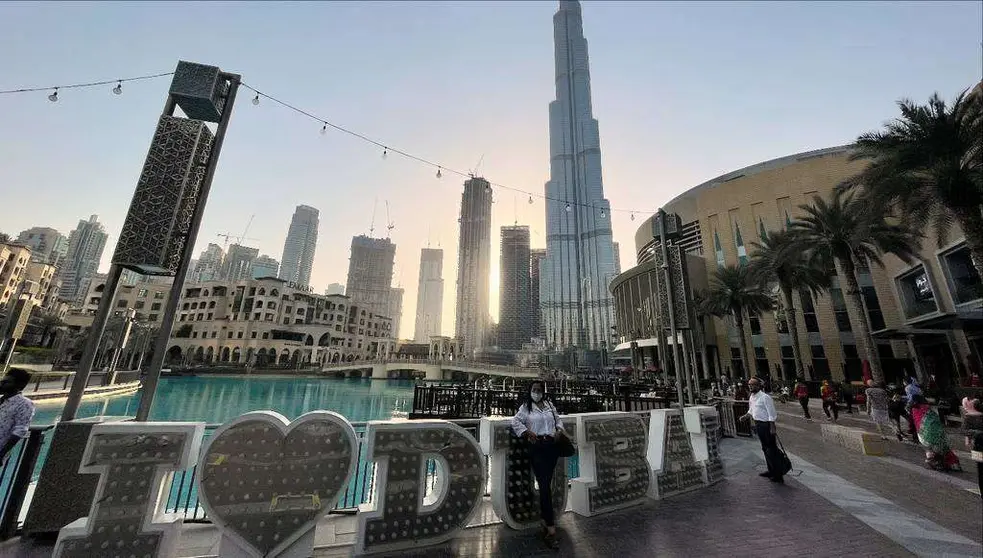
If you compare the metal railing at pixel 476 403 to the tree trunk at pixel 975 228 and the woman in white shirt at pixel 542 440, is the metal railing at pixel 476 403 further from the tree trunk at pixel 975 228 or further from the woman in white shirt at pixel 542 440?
the tree trunk at pixel 975 228

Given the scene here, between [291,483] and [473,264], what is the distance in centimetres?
Answer: 12748

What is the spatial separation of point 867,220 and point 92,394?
1802 inches

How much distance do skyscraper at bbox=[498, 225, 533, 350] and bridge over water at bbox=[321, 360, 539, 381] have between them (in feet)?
204

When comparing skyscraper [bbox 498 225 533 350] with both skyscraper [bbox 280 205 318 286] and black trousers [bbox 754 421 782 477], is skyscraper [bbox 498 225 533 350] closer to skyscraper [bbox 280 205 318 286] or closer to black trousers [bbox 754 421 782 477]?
skyscraper [bbox 280 205 318 286]

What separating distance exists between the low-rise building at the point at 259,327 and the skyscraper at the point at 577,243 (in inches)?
2179

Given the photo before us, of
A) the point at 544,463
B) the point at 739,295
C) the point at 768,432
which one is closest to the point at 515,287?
the point at 739,295

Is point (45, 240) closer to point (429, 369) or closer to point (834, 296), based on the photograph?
point (429, 369)

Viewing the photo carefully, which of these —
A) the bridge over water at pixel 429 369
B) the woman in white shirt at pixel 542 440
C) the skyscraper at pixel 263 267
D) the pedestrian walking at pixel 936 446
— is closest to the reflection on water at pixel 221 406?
the woman in white shirt at pixel 542 440

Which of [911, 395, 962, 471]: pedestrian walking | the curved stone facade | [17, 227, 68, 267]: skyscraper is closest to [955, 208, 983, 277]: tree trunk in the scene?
the curved stone facade

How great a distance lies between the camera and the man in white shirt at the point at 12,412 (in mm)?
3818

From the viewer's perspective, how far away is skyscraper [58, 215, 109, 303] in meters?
137

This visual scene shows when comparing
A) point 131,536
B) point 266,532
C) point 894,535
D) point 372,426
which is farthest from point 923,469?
point 131,536

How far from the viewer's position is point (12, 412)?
390 cm

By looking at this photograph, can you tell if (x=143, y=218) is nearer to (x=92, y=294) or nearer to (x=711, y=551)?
(x=711, y=551)
